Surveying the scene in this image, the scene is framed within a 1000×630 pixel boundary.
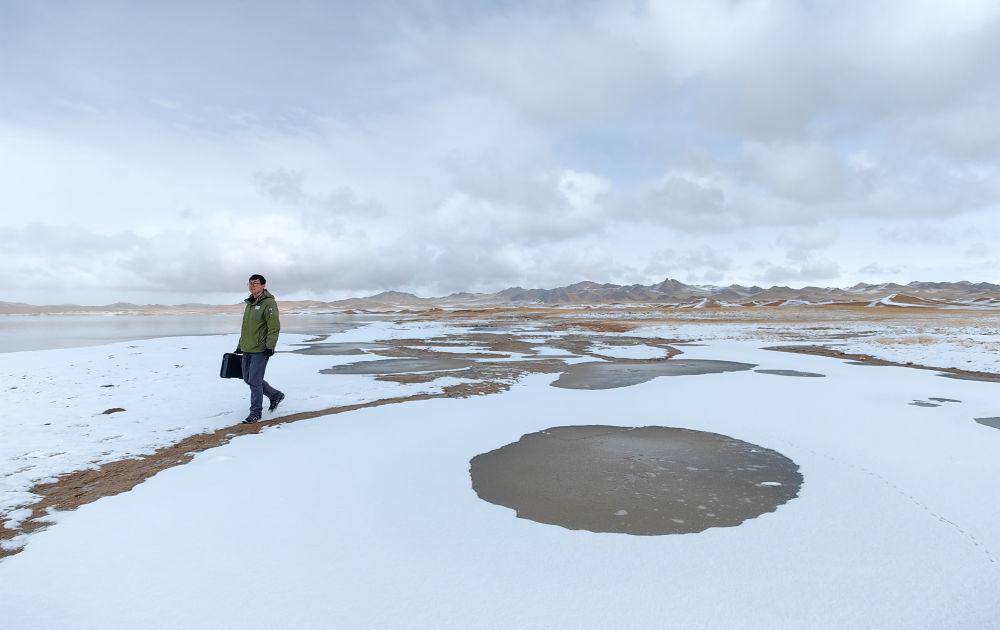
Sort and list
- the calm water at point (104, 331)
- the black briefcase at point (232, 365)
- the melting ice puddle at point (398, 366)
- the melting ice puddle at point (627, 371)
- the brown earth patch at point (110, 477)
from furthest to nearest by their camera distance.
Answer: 1. the calm water at point (104, 331)
2. the melting ice puddle at point (398, 366)
3. the melting ice puddle at point (627, 371)
4. the black briefcase at point (232, 365)
5. the brown earth patch at point (110, 477)

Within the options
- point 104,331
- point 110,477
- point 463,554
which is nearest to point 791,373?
point 463,554

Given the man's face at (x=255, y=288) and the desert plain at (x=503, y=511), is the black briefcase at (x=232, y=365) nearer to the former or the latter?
the desert plain at (x=503, y=511)

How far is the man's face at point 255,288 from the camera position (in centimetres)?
827

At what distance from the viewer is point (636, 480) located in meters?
5.45

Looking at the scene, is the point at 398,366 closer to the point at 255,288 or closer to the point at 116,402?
the point at 116,402

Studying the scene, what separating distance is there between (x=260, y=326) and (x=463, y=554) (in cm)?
593

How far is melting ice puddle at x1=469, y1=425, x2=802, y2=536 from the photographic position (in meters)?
4.48

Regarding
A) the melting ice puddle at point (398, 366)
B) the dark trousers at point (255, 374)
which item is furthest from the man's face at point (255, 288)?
the melting ice puddle at point (398, 366)

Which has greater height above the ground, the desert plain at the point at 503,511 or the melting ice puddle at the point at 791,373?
the desert plain at the point at 503,511

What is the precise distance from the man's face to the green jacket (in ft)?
0.38

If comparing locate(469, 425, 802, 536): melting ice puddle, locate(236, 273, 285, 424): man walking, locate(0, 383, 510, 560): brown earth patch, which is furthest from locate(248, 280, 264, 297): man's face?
locate(469, 425, 802, 536): melting ice puddle

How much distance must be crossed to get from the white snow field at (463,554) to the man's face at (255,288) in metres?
2.76

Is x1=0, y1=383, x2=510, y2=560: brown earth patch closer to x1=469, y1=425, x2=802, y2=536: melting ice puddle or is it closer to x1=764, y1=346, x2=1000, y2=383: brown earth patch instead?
x1=469, y1=425, x2=802, y2=536: melting ice puddle

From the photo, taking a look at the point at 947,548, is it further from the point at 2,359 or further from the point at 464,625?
the point at 2,359
